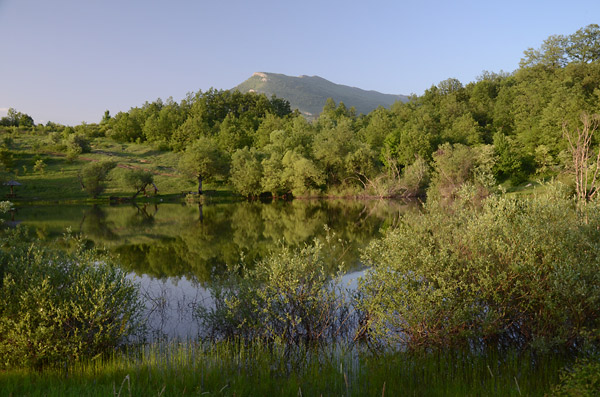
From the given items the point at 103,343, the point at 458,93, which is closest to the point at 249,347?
the point at 103,343

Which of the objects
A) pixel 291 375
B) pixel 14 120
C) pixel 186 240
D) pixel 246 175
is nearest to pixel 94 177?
pixel 246 175

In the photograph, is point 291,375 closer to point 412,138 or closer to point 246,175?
point 246,175

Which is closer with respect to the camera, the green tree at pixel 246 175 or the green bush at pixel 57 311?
the green bush at pixel 57 311

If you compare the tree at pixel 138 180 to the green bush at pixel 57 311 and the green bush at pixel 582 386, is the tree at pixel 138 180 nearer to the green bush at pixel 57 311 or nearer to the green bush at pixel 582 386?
the green bush at pixel 57 311

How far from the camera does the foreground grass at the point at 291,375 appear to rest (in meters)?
6.20

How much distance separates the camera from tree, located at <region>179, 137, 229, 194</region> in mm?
65500

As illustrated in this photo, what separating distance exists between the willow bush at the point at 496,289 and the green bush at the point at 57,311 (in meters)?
5.65

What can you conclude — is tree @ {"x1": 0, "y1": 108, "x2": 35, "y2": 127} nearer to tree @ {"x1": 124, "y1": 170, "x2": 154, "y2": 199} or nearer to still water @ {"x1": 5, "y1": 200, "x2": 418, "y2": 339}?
tree @ {"x1": 124, "y1": 170, "x2": 154, "y2": 199}

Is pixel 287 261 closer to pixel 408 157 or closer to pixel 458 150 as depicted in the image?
pixel 458 150

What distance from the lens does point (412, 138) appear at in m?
73.1

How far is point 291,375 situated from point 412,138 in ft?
232

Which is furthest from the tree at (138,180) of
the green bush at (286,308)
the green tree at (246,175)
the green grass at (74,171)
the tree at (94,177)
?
the green bush at (286,308)

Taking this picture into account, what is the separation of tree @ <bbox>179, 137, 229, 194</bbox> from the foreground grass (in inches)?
2343

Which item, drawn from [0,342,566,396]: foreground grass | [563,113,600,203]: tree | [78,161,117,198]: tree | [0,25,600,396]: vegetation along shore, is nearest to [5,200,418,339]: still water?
[0,25,600,396]: vegetation along shore
